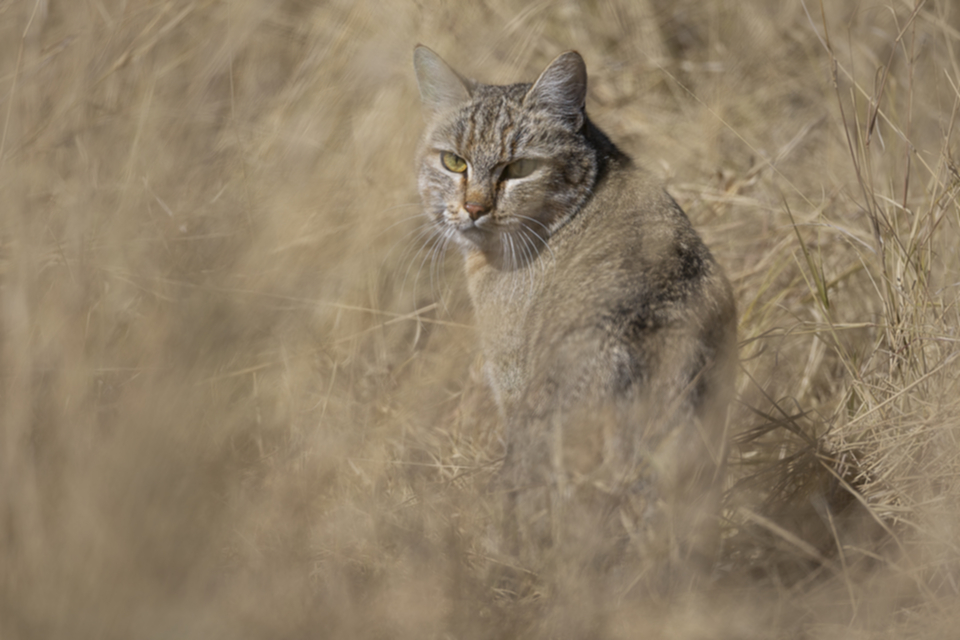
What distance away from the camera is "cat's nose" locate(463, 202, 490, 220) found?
297 cm

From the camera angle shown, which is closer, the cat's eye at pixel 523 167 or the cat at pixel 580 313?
the cat at pixel 580 313

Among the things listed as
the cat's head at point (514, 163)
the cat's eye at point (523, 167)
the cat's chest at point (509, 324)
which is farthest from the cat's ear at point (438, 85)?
the cat's chest at point (509, 324)

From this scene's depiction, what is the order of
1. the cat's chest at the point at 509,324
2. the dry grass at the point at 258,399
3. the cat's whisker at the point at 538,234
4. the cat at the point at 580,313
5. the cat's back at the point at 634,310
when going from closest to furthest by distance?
the dry grass at the point at 258,399
the cat at the point at 580,313
the cat's back at the point at 634,310
the cat's chest at the point at 509,324
the cat's whisker at the point at 538,234

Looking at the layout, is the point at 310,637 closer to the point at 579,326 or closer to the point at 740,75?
the point at 579,326

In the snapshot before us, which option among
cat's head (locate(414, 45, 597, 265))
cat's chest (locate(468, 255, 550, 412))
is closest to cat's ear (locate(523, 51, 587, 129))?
cat's head (locate(414, 45, 597, 265))

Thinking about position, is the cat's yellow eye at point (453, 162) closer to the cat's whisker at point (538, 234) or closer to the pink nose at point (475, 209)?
the pink nose at point (475, 209)

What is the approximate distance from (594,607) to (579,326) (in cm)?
79

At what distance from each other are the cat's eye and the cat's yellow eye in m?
0.18

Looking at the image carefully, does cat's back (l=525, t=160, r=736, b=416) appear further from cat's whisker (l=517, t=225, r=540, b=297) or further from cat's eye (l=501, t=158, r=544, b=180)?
cat's eye (l=501, t=158, r=544, b=180)

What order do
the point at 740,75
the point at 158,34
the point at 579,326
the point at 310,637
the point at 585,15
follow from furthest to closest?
the point at 585,15 < the point at 740,75 < the point at 579,326 < the point at 158,34 < the point at 310,637

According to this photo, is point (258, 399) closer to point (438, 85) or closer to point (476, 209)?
point (476, 209)

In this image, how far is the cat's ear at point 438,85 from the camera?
314cm

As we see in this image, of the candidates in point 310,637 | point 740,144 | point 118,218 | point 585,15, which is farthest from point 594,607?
point 585,15

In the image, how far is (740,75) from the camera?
15.4ft
